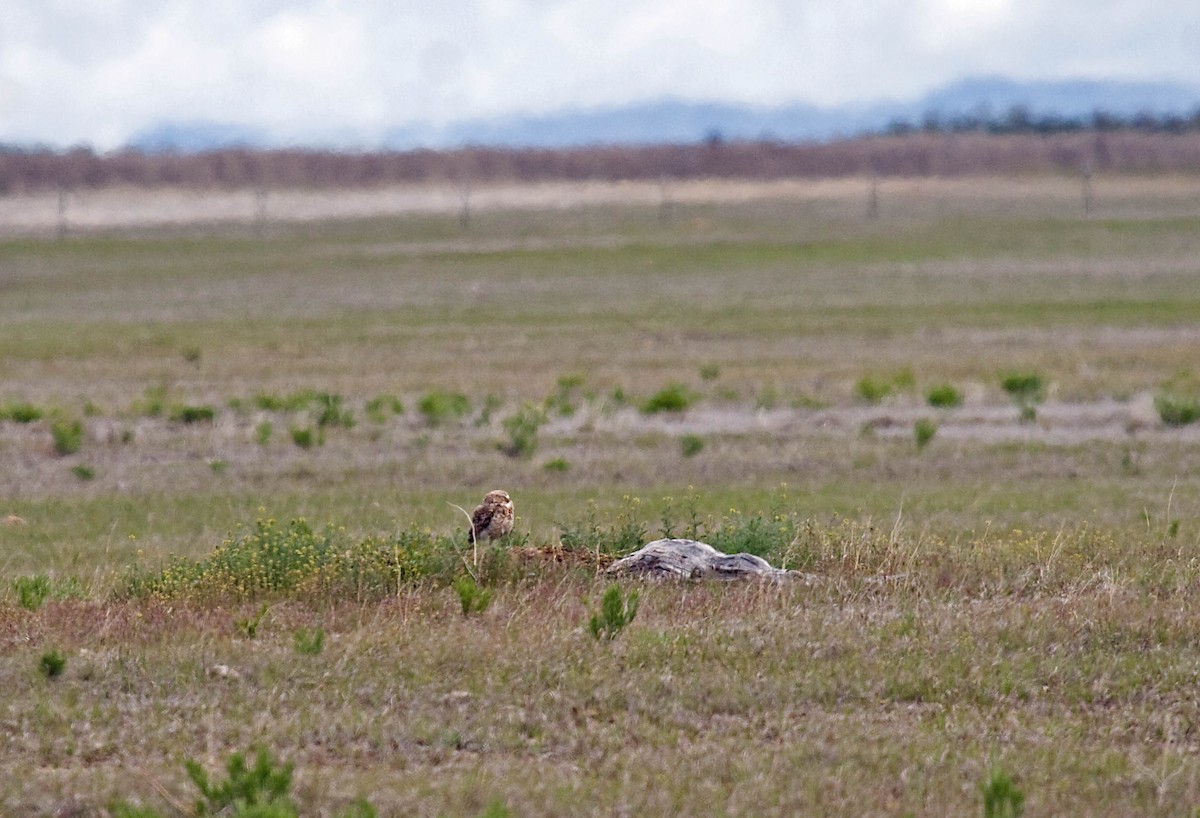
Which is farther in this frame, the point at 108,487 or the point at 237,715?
the point at 108,487

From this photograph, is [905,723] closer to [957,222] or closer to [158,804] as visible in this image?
[158,804]

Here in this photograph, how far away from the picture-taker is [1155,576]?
8562 millimetres

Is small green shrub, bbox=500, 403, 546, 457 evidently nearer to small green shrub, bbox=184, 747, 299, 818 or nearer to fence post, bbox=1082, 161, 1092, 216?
small green shrub, bbox=184, 747, 299, 818

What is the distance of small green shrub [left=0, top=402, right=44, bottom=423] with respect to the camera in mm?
19438

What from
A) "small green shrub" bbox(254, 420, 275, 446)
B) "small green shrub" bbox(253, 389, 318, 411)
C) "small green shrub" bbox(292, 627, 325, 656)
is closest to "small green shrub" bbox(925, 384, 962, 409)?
"small green shrub" bbox(253, 389, 318, 411)

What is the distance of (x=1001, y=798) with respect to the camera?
5215 millimetres

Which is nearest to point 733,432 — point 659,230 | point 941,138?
point 659,230

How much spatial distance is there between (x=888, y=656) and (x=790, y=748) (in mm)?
1176

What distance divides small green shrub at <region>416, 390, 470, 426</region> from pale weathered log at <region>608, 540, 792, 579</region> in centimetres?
1017

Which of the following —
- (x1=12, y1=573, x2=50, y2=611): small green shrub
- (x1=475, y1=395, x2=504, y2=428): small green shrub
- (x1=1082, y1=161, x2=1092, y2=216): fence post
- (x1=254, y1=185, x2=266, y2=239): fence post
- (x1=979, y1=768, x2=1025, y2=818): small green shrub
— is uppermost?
(x1=1082, y1=161, x2=1092, y2=216): fence post

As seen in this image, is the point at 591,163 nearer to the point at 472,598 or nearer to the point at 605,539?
the point at 605,539

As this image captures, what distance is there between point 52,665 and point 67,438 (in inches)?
445

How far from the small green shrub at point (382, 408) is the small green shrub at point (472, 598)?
11.2 meters

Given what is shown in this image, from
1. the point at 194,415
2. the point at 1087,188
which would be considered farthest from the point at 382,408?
the point at 1087,188
